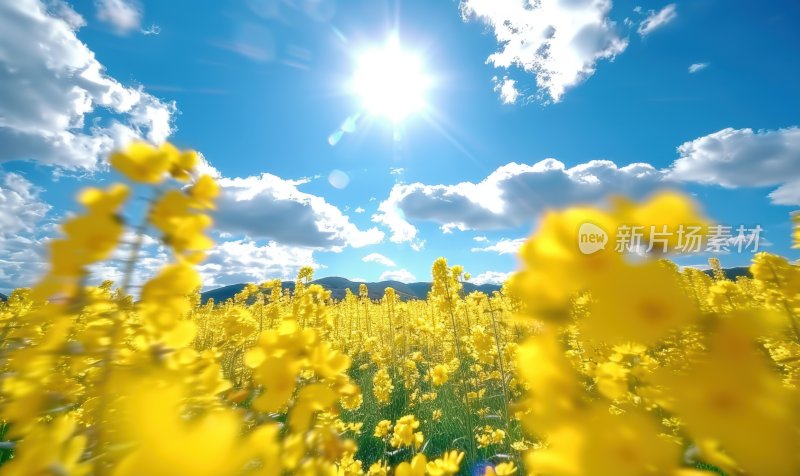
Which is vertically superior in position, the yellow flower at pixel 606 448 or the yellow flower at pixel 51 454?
the yellow flower at pixel 606 448

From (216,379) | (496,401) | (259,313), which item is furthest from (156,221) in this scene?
(496,401)

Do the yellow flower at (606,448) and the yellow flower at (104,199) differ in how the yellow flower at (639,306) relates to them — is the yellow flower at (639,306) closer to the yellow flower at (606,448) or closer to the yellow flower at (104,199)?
the yellow flower at (606,448)

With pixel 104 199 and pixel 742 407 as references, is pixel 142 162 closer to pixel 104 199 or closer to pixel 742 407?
pixel 104 199

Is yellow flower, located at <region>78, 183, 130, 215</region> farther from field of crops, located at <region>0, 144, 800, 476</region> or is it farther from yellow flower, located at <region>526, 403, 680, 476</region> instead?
yellow flower, located at <region>526, 403, 680, 476</region>

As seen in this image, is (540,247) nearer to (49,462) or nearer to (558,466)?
(558,466)

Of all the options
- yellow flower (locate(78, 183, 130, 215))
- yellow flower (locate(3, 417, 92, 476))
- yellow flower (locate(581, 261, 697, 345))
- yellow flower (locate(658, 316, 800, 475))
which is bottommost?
yellow flower (locate(3, 417, 92, 476))

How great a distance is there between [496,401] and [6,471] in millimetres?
7867

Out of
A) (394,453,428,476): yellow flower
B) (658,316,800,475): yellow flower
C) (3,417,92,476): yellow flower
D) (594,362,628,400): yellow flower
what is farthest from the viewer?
(394,453,428,476): yellow flower

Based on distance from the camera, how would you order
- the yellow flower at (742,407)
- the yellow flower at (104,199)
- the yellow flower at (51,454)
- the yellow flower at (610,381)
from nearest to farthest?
the yellow flower at (742,407)
the yellow flower at (51,454)
the yellow flower at (610,381)
the yellow flower at (104,199)

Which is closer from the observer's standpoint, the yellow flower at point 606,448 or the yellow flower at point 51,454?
the yellow flower at point 606,448


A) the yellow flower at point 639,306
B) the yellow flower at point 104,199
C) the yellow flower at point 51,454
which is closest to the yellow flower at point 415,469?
the yellow flower at point 51,454

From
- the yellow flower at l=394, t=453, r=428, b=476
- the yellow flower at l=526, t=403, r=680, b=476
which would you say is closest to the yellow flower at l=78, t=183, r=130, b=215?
the yellow flower at l=526, t=403, r=680, b=476

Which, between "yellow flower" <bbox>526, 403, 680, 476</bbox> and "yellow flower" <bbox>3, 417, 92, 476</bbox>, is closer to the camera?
"yellow flower" <bbox>526, 403, 680, 476</bbox>

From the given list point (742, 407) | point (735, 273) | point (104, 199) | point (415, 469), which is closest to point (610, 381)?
point (742, 407)
